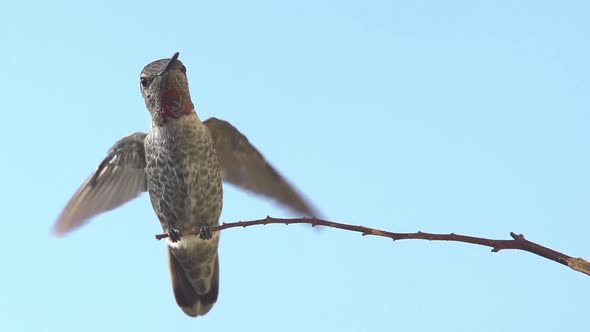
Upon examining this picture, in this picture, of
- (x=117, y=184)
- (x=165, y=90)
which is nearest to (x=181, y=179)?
(x=165, y=90)

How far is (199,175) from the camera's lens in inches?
183

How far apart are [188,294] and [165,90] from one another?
5.76 ft

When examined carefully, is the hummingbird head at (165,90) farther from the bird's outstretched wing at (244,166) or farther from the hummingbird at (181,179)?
the bird's outstretched wing at (244,166)

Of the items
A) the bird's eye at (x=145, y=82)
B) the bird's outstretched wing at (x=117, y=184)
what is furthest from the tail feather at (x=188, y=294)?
the bird's eye at (x=145, y=82)

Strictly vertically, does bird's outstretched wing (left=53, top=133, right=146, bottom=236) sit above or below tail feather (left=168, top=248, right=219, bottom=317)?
above

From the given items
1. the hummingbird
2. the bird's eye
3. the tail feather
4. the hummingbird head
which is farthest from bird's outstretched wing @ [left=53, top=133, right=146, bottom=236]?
the bird's eye

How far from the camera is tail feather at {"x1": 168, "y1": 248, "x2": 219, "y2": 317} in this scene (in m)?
5.46

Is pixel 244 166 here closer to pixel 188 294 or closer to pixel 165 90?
pixel 188 294

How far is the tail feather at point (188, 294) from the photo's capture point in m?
5.46

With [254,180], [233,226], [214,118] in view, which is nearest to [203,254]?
[254,180]

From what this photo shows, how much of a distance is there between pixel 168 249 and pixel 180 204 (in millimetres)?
847

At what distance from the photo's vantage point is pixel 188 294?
546 centimetres

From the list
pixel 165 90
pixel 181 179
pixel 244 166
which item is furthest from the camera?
pixel 244 166

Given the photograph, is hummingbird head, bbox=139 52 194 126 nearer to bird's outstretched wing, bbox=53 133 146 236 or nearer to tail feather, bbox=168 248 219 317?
bird's outstretched wing, bbox=53 133 146 236
